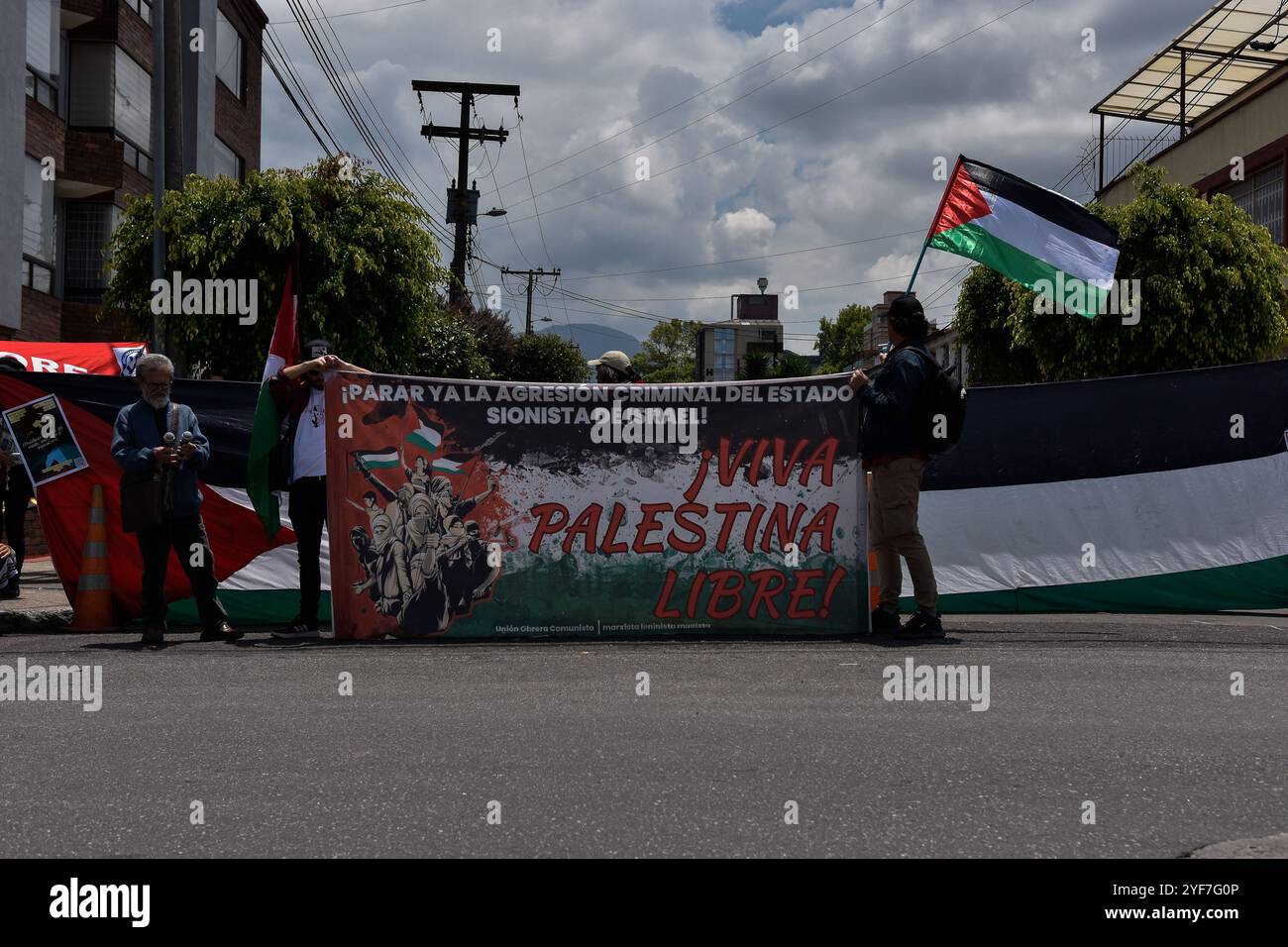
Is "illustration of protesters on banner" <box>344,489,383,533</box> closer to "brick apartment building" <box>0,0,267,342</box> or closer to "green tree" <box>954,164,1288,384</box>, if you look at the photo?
"brick apartment building" <box>0,0,267,342</box>

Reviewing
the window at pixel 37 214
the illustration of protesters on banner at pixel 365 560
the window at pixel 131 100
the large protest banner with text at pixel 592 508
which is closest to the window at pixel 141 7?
the window at pixel 131 100

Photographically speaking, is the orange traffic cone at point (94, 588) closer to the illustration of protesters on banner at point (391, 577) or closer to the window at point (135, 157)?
the illustration of protesters on banner at point (391, 577)

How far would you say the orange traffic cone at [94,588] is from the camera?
8.13 meters

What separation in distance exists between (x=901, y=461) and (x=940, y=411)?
0.39 m

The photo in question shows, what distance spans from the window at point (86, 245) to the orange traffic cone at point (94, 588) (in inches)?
700

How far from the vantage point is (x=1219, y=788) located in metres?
4.00

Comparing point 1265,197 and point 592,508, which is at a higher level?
point 1265,197

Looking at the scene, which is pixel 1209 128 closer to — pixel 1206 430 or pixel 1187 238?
pixel 1187 238

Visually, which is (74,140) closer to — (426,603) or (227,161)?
(227,161)

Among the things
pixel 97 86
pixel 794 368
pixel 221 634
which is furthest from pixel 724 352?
pixel 221 634

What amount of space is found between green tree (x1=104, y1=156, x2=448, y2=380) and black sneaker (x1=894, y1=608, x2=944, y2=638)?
36.0ft

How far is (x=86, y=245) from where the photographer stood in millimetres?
24281

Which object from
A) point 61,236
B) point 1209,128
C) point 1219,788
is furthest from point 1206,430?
point 1209,128

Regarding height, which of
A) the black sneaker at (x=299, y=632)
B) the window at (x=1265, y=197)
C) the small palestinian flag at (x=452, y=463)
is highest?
the window at (x=1265, y=197)
